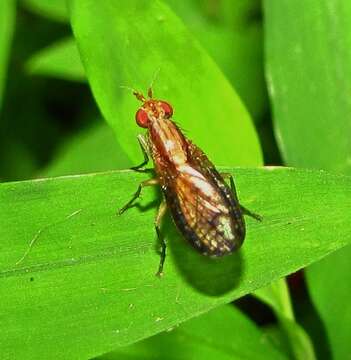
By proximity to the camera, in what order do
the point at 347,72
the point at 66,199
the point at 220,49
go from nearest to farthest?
the point at 66,199 → the point at 347,72 → the point at 220,49

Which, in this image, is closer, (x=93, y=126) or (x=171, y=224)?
(x=171, y=224)

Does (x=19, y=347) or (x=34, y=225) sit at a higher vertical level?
(x=34, y=225)

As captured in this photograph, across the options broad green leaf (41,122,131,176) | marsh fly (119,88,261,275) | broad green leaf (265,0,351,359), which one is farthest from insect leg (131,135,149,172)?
broad green leaf (41,122,131,176)

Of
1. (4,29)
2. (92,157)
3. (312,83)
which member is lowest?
(92,157)

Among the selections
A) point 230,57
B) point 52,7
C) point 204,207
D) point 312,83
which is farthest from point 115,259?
point 52,7

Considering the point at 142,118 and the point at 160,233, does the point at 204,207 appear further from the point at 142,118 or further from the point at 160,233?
the point at 142,118

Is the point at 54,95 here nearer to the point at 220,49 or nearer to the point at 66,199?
the point at 220,49

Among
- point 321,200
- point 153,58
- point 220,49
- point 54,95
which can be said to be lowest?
point 54,95

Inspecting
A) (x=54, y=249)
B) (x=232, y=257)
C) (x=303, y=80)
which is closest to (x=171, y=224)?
(x=232, y=257)

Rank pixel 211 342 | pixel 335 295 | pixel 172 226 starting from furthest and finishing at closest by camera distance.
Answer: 1. pixel 335 295
2. pixel 211 342
3. pixel 172 226
